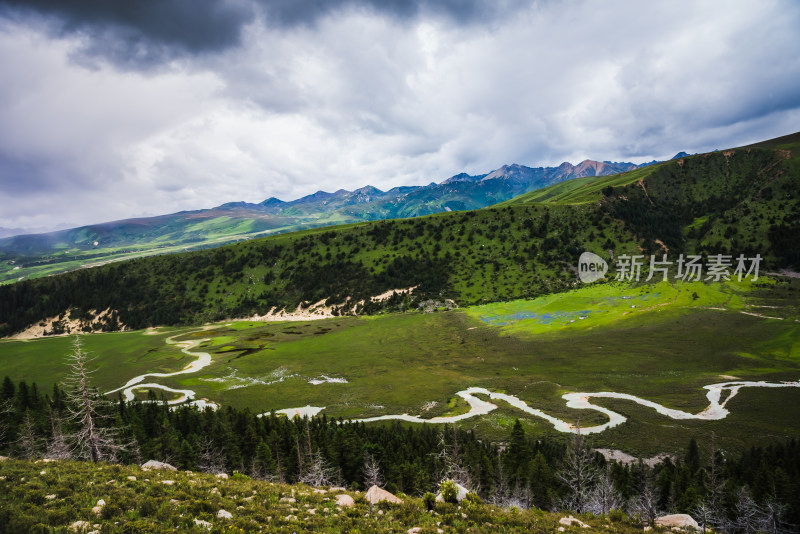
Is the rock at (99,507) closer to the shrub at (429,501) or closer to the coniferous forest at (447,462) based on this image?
the shrub at (429,501)

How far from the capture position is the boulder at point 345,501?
16.7 metres

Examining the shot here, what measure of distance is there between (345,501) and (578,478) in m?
24.9

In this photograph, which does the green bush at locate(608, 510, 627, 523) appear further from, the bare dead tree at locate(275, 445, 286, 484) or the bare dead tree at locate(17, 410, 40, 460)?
the bare dead tree at locate(17, 410, 40, 460)

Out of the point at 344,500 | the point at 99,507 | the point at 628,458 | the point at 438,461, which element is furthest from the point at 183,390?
the point at 628,458

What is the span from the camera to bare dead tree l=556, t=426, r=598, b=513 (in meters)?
31.5

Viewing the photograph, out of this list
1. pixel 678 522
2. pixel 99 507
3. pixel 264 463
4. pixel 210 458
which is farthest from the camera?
pixel 210 458

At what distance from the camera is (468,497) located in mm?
18516

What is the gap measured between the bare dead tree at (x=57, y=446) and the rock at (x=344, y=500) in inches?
1416

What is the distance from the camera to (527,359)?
8394 centimetres

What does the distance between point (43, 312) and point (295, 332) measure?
139180mm

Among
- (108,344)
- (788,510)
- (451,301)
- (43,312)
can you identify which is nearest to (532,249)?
(451,301)

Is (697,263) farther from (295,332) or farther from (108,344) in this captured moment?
(108,344)

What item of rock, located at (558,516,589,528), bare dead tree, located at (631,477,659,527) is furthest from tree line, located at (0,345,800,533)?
rock, located at (558,516,589,528)

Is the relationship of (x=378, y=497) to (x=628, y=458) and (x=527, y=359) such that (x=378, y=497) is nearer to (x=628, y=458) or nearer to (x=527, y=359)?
(x=628, y=458)
